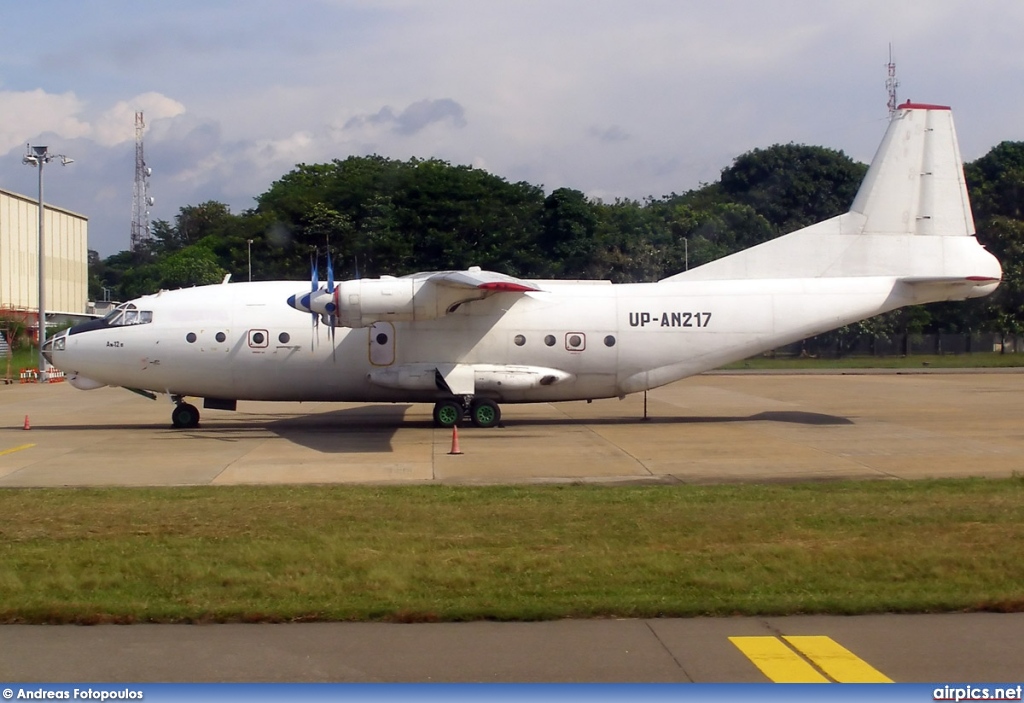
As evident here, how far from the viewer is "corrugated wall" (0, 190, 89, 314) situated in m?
65.6

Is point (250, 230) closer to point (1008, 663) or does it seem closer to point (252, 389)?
point (252, 389)

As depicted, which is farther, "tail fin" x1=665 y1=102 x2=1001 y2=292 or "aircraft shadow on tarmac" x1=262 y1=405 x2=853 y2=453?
"tail fin" x1=665 y1=102 x2=1001 y2=292

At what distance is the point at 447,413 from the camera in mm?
22938

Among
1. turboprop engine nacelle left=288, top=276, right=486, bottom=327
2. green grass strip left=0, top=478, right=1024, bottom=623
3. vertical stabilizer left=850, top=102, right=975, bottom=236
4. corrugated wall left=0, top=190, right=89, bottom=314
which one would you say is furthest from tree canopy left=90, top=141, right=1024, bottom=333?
green grass strip left=0, top=478, right=1024, bottom=623

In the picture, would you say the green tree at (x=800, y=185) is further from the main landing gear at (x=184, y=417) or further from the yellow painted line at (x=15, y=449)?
the yellow painted line at (x=15, y=449)

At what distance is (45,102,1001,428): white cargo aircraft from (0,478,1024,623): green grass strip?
8.78 m

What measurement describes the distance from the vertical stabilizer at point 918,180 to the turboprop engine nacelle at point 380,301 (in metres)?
9.70

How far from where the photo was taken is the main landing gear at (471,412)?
22922 millimetres

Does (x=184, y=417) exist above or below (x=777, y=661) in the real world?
above

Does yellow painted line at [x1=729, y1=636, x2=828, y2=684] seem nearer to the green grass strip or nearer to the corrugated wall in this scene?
the green grass strip

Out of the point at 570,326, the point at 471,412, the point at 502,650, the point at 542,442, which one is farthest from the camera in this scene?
the point at 471,412

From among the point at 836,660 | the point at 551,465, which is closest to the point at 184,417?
the point at 551,465

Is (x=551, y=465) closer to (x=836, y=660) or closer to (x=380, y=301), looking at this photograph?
(x=380, y=301)

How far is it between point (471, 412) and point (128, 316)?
8.23 m
